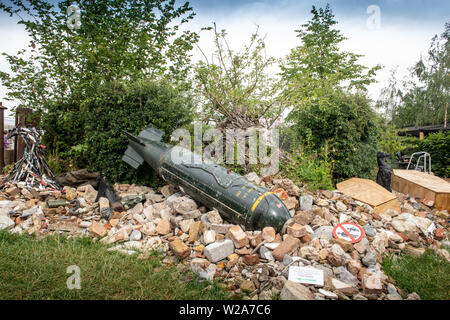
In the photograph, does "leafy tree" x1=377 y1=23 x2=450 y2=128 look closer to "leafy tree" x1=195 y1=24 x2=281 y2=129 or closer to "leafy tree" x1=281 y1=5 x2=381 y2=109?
"leafy tree" x1=281 y1=5 x2=381 y2=109

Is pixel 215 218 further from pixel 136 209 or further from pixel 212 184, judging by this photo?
pixel 136 209

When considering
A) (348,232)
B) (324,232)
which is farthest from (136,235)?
(348,232)

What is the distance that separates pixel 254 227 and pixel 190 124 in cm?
311

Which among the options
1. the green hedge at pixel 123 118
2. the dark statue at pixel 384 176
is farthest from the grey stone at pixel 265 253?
the dark statue at pixel 384 176

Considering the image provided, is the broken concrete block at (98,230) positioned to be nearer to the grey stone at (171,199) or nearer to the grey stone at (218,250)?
the grey stone at (171,199)

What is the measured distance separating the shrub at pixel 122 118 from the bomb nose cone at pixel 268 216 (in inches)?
104

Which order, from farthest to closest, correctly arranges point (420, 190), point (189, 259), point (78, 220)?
point (420, 190) < point (78, 220) < point (189, 259)

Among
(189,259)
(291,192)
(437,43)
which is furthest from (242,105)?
(437,43)

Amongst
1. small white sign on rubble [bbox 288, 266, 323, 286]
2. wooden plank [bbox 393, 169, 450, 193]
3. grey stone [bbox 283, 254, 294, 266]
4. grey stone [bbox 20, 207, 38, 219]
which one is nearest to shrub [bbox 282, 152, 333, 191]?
wooden plank [bbox 393, 169, 450, 193]

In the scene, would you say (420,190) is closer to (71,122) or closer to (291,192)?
(291,192)

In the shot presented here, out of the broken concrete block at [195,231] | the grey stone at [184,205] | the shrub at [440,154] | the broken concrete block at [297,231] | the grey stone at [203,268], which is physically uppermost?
the shrub at [440,154]

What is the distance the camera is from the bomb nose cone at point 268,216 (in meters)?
3.00

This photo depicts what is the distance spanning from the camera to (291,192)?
3887 mm
